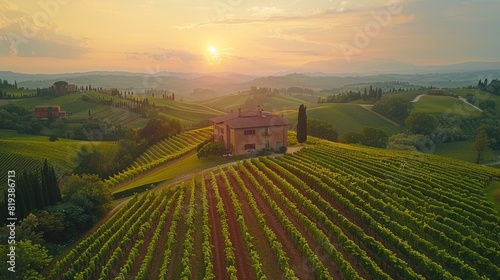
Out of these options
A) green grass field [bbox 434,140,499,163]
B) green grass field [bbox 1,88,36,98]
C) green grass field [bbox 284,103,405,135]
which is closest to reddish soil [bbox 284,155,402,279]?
green grass field [bbox 434,140,499,163]

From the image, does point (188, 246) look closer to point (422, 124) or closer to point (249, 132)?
point (249, 132)

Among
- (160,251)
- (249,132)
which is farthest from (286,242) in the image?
(249,132)

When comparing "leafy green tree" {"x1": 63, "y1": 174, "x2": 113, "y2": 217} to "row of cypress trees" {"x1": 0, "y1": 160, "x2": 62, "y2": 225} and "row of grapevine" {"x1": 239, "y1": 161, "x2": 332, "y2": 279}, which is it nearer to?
"row of cypress trees" {"x1": 0, "y1": 160, "x2": 62, "y2": 225}

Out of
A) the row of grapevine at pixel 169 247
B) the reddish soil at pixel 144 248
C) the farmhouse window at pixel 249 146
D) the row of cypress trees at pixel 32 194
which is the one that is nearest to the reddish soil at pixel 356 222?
the row of grapevine at pixel 169 247

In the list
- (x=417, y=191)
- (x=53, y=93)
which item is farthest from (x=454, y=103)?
(x=53, y=93)

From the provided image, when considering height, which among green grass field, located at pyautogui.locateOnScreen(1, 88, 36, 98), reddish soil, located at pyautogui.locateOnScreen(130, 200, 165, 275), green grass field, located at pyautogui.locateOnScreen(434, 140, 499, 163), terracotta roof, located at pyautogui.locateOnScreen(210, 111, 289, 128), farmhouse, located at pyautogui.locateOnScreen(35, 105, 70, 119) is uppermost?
green grass field, located at pyautogui.locateOnScreen(1, 88, 36, 98)

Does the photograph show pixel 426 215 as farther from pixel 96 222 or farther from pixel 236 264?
pixel 96 222

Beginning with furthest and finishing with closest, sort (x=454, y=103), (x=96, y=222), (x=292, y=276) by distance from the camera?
(x=454, y=103) < (x=96, y=222) < (x=292, y=276)
